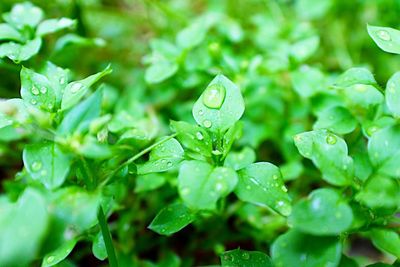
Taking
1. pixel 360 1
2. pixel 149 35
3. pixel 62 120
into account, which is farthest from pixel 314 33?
pixel 62 120

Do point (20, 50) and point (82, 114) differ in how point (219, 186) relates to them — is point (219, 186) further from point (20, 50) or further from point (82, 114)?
point (20, 50)

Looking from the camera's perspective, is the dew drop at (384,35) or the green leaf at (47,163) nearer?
the green leaf at (47,163)

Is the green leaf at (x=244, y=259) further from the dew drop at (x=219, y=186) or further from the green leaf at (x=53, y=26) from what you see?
the green leaf at (x=53, y=26)

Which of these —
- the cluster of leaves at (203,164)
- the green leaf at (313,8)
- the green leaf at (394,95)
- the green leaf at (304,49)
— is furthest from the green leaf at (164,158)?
the green leaf at (313,8)

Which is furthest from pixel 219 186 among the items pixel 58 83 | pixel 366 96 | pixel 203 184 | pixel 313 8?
pixel 313 8

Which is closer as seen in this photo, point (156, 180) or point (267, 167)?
point (267, 167)

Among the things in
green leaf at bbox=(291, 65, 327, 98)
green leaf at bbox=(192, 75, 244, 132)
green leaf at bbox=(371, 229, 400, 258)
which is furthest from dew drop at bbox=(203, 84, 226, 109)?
green leaf at bbox=(291, 65, 327, 98)

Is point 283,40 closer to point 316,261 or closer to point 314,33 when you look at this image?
point 314,33

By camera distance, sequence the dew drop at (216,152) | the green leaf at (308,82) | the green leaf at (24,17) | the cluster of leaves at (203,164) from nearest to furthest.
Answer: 1. the cluster of leaves at (203,164)
2. the dew drop at (216,152)
3. the green leaf at (24,17)
4. the green leaf at (308,82)
